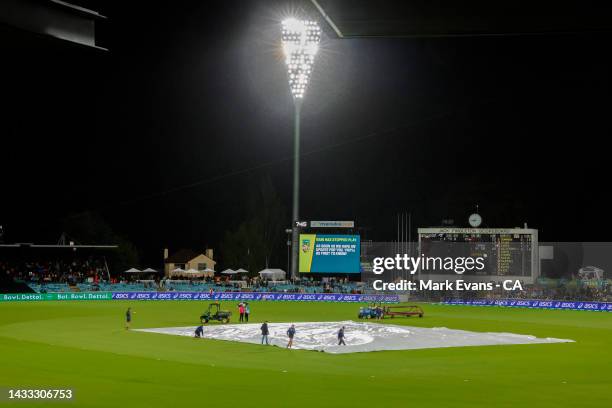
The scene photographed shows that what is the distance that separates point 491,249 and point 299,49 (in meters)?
28.1

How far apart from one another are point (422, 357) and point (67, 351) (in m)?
16.5

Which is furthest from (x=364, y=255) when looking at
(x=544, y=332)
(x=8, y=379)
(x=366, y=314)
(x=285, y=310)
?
(x=8, y=379)

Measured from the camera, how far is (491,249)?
270ft

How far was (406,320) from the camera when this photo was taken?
61.6 metres

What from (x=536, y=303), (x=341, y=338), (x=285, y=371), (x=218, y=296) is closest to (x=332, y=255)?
(x=218, y=296)

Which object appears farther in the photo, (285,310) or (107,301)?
(107,301)

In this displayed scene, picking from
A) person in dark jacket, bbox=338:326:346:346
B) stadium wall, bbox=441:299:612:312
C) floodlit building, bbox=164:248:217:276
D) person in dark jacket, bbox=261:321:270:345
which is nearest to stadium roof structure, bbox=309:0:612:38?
person in dark jacket, bbox=338:326:346:346

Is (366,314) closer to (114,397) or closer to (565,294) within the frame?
(565,294)

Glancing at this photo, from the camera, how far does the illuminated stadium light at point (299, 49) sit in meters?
81.3

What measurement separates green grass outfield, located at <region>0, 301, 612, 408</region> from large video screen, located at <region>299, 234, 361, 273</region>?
17.6m

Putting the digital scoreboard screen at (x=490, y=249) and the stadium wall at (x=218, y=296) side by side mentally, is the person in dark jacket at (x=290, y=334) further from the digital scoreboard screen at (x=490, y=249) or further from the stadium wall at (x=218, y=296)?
the stadium wall at (x=218, y=296)

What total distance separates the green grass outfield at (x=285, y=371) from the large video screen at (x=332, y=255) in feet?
57.8

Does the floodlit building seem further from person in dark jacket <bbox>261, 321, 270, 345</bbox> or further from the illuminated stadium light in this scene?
person in dark jacket <bbox>261, 321, 270, 345</bbox>

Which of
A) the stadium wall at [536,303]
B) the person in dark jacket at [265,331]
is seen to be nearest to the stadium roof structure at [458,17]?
the person in dark jacket at [265,331]
